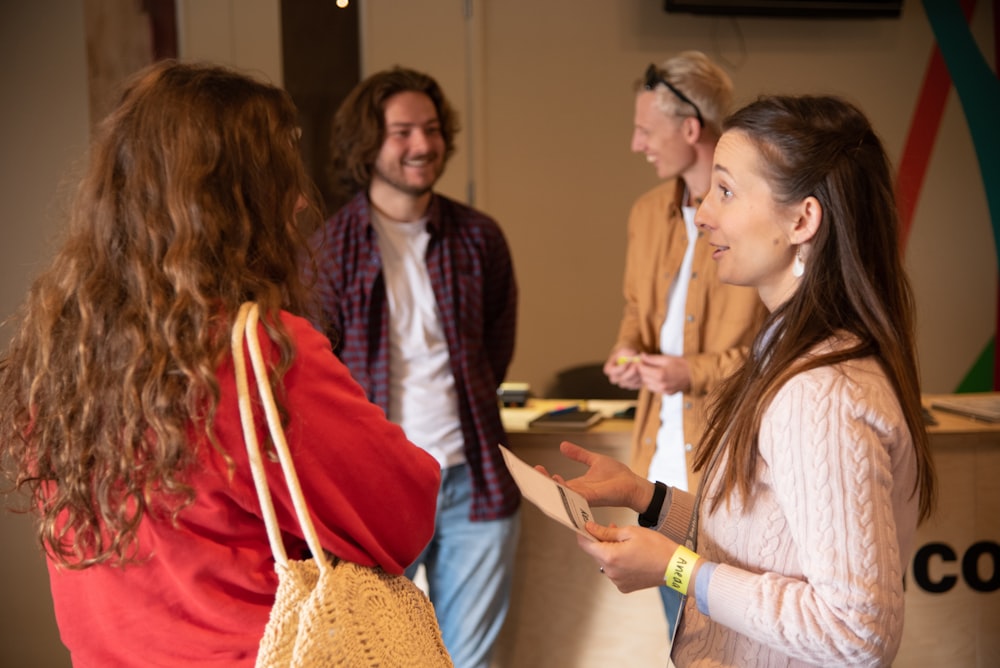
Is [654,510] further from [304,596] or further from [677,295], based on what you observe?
[677,295]

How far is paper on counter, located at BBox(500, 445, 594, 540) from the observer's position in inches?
Result: 47.8

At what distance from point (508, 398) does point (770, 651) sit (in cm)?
192

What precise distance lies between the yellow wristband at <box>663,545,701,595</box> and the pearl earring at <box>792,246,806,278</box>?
1.38 feet

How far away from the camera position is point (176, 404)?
1.05 metres

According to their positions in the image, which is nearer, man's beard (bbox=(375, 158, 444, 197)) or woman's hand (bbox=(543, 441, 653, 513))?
woman's hand (bbox=(543, 441, 653, 513))

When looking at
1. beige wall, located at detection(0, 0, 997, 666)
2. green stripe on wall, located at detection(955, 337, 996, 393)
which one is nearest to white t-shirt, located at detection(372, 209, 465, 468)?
beige wall, located at detection(0, 0, 997, 666)

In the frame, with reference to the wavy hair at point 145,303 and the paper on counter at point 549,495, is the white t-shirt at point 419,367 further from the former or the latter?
the wavy hair at point 145,303

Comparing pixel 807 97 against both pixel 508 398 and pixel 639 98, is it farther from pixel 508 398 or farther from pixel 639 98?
pixel 508 398

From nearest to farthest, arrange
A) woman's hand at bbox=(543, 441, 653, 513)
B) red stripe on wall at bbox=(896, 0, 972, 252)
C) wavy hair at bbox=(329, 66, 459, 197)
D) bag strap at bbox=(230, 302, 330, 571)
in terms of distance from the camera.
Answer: bag strap at bbox=(230, 302, 330, 571)
woman's hand at bbox=(543, 441, 653, 513)
wavy hair at bbox=(329, 66, 459, 197)
red stripe on wall at bbox=(896, 0, 972, 252)

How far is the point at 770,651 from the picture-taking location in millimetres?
1256

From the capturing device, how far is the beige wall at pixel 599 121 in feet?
15.7

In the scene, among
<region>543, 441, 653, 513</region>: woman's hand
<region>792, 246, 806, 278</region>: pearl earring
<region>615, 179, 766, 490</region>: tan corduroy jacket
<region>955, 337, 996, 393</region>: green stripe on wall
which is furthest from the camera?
<region>955, 337, 996, 393</region>: green stripe on wall

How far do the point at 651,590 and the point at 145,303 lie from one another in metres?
2.02

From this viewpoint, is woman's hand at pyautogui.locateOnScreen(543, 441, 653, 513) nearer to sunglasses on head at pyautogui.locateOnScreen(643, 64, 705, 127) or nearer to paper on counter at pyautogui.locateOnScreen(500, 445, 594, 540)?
paper on counter at pyautogui.locateOnScreen(500, 445, 594, 540)
